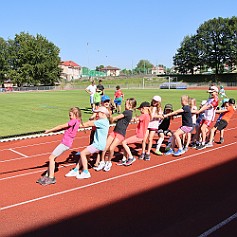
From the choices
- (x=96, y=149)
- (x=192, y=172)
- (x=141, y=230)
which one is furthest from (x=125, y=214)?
(x=192, y=172)

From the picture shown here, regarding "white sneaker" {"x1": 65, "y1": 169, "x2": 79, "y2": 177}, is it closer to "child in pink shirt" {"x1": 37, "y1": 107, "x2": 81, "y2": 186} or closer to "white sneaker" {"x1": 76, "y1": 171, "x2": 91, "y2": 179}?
"white sneaker" {"x1": 76, "y1": 171, "x2": 91, "y2": 179}

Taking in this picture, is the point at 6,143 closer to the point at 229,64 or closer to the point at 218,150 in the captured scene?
the point at 218,150

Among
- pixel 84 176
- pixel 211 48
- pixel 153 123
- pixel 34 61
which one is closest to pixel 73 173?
pixel 84 176

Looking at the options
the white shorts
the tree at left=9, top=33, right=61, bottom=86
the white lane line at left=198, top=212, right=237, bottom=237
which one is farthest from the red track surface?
the tree at left=9, top=33, right=61, bottom=86

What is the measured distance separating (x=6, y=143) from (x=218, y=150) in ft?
23.0

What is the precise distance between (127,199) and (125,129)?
221cm

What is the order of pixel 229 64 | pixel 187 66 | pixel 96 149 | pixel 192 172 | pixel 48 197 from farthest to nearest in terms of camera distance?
pixel 187 66, pixel 229 64, pixel 192 172, pixel 96 149, pixel 48 197

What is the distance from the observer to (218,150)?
29.9 ft

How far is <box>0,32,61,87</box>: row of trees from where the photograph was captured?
250 feet

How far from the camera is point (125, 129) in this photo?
7.31 m

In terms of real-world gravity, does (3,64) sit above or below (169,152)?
above

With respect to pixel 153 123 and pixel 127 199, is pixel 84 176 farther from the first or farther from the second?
pixel 153 123

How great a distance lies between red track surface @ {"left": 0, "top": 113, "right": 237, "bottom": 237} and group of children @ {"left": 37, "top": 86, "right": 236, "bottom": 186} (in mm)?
301

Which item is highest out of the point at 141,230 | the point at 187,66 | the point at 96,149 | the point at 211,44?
the point at 211,44
